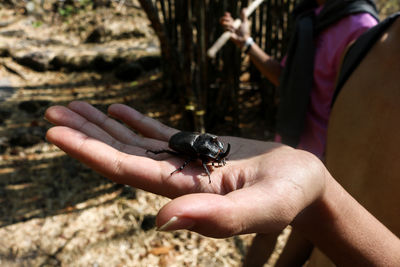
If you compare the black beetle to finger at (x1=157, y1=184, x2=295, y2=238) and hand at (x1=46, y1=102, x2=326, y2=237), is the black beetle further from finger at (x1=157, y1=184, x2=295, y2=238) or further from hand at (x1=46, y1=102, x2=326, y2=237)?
finger at (x1=157, y1=184, x2=295, y2=238)

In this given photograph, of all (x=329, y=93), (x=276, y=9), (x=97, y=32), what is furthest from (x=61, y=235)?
(x=97, y=32)

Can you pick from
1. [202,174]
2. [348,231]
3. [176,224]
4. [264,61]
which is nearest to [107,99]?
[264,61]

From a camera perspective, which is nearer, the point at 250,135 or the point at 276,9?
the point at 276,9

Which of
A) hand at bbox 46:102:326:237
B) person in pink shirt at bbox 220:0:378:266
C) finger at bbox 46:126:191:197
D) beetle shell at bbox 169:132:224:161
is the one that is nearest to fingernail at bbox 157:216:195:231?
hand at bbox 46:102:326:237

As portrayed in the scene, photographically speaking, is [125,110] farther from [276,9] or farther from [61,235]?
[276,9]

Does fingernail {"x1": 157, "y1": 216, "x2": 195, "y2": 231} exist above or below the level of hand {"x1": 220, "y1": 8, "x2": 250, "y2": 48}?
below

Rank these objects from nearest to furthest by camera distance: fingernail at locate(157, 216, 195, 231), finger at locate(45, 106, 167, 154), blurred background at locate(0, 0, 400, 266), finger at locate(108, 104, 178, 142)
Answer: fingernail at locate(157, 216, 195, 231) → finger at locate(45, 106, 167, 154) → finger at locate(108, 104, 178, 142) → blurred background at locate(0, 0, 400, 266)

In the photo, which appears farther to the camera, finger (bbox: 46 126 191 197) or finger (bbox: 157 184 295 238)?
finger (bbox: 46 126 191 197)
